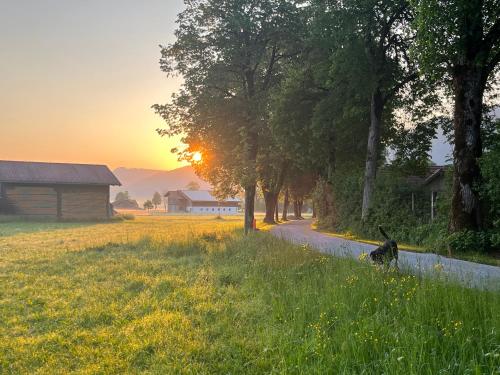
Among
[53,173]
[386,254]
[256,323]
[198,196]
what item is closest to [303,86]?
[386,254]

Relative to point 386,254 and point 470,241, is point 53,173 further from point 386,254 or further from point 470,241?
point 386,254

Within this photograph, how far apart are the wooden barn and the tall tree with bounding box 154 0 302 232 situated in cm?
2707

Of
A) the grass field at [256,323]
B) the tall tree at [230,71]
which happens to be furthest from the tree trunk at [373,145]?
the grass field at [256,323]

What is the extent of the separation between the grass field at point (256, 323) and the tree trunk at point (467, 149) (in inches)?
269

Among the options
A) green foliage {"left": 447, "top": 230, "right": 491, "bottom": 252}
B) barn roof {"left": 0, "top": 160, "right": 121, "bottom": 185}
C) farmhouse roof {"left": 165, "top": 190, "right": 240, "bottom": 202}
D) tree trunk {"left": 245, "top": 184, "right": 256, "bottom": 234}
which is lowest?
green foliage {"left": 447, "top": 230, "right": 491, "bottom": 252}

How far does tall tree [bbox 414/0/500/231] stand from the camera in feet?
41.9

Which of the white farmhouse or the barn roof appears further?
the white farmhouse

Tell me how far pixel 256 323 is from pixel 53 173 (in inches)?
1893

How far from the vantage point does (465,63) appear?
14.2m

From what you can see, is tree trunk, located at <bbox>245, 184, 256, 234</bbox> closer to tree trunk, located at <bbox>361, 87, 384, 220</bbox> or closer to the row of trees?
the row of trees

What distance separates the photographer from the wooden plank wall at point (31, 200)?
4572cm

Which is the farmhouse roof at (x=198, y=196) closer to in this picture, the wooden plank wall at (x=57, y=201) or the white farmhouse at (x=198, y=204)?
the white farmhouse at (x=198, y=204)

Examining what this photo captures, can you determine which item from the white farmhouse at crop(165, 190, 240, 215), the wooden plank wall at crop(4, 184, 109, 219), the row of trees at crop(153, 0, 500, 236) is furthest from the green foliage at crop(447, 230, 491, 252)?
the white farmhouse at crop(165, 190, 240, 215)

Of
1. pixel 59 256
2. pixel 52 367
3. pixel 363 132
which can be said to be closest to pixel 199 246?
pixel 59 256
